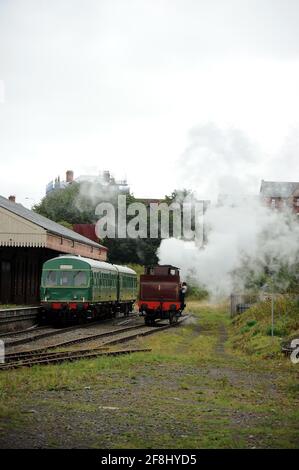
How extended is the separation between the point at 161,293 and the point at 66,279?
4182 mm

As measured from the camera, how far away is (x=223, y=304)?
39.8m

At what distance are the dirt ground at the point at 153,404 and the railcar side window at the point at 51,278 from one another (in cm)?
1174

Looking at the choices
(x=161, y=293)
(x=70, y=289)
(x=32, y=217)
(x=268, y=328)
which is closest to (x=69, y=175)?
(x=32, y=217)

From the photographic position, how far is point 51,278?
26.3 metres

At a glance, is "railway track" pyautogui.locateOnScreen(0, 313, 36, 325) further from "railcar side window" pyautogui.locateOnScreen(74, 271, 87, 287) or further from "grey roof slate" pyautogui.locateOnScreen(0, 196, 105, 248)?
"grey roof slate" pyautogui.locateOnScreen(0, 196, 105, 248)

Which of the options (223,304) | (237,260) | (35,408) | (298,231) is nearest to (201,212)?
(237,260)

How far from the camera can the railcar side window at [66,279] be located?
26078mm

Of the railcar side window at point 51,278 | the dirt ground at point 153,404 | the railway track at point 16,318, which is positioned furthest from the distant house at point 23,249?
the dirt ground at point 153,404

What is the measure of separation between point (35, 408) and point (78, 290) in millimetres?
17374

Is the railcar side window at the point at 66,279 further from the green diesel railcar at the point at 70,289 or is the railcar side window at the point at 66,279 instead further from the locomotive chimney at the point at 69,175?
the locomotive chimney at the point at 69,175

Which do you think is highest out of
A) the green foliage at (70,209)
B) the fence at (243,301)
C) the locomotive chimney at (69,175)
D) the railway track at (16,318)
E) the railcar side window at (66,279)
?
the locomotive chimney at (69,175)
